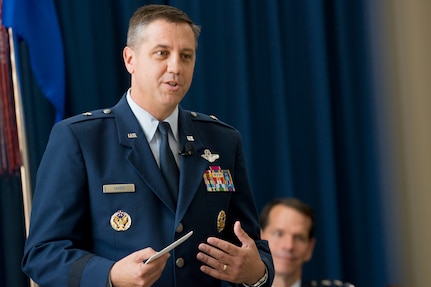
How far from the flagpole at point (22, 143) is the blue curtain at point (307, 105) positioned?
0.60 meters

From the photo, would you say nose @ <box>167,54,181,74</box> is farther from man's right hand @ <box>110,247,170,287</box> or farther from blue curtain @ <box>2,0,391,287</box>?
blue curtain @ <box>2,0,391,287</box>

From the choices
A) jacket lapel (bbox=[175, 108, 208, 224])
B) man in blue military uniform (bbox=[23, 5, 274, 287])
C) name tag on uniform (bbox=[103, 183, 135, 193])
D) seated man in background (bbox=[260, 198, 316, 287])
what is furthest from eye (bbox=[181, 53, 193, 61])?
seated man in background (bbox=[260, 198, 316, 287])

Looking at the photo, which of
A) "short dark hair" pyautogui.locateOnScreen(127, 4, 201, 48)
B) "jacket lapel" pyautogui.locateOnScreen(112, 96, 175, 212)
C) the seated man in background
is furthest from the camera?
the seated man in background

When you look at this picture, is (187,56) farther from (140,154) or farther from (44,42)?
(44,42)

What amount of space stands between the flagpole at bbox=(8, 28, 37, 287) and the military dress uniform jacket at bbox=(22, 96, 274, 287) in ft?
5.44

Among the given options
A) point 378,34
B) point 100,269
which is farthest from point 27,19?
point 378,34

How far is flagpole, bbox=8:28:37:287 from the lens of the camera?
334cm

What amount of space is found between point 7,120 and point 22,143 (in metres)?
0.18

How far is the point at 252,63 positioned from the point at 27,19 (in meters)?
1.33

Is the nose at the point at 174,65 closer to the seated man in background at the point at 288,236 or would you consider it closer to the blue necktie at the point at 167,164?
the blue necktie at the point at 167,164

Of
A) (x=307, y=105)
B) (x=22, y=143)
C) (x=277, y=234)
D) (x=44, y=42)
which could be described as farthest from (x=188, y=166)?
(x=307, y=105)

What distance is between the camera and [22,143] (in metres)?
3.40

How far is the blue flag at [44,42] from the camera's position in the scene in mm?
3434

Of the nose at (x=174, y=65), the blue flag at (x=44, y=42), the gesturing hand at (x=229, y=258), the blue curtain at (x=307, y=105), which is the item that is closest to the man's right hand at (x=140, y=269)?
the gesturing hand at (x=229, y=258)
